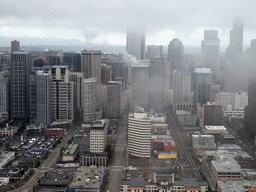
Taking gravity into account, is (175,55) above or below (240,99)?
above

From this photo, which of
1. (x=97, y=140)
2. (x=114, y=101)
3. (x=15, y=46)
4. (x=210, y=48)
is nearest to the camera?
(x=97, y=140)

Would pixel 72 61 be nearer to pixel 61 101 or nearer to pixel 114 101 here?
pixel 114 101

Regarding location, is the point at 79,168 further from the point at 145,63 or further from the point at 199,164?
the point at 145,63

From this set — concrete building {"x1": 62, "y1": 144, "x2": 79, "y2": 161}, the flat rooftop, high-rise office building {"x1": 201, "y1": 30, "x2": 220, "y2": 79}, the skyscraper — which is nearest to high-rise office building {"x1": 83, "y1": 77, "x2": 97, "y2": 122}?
concrete building {"x1": 62, "y1": 144, "x2": 79, "y2": 161}

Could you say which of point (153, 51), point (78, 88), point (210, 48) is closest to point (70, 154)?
point (78, 88)

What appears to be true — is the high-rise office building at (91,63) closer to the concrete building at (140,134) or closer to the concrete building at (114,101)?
the concrete building at (114,101)

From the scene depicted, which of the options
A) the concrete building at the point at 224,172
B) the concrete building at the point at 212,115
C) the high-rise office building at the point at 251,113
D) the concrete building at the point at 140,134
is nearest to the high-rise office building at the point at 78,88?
the concrete building at the point at 212,115

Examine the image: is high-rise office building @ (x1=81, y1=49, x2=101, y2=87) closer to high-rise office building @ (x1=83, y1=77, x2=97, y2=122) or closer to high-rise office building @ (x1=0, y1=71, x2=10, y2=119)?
high-rise office building @ (x1=83, y1=77, x2=97, y2=122)

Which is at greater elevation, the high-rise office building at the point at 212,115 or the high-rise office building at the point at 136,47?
the high-rise office building at the point at 136,47
